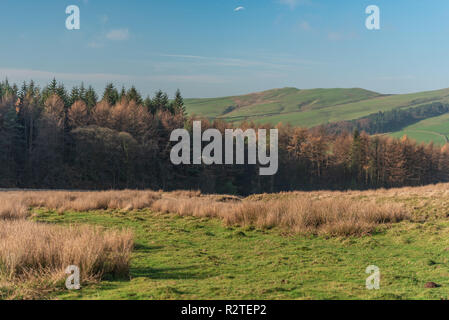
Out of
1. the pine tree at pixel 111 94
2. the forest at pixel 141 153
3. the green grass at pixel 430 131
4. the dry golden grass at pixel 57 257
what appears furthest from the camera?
the green grass at pixel 430 131

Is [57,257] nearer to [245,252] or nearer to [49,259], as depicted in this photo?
[49,259]

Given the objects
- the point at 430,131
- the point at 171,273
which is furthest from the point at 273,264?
the point at 430,131

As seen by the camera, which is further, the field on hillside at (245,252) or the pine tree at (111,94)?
the pine tree at (111,94)

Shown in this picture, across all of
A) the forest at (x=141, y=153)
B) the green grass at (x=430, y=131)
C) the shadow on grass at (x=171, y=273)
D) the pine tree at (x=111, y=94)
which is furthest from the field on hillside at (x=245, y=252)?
the green grass at (x=430, y=131)

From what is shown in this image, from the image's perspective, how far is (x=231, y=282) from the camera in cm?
731

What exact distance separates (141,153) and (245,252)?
54479mm

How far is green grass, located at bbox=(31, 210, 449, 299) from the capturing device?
21.3 feet

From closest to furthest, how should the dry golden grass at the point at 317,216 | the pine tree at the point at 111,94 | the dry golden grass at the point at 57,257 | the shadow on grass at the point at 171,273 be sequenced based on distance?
the dry golden grass at the point at 57,257
the shadow on grass at the point at 171,273
the dry golden grass at the point at 317,216
the pine tree at the point at 111,94

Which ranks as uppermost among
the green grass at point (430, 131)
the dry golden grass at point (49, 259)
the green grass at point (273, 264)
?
the green grass at point (430, 131)

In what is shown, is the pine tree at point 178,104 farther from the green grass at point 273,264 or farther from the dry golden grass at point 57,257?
the dry golden grass at point 57,257

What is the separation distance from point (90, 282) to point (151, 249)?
164 inches

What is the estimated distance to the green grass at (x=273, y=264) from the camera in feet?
21.3

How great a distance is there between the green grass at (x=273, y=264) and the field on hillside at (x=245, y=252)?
0.07 feet

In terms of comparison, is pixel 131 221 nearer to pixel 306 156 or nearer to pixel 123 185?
pixel 123 185
